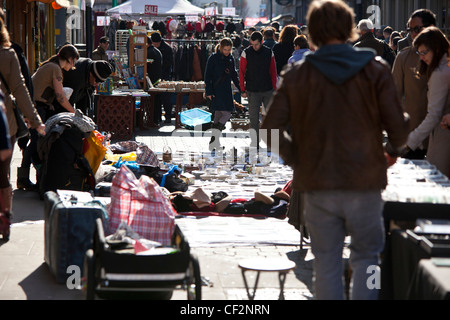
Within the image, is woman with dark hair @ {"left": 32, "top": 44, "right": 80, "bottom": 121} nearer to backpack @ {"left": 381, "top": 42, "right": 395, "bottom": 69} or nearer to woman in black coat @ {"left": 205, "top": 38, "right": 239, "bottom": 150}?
woman in black coat @ {"left": 205, "top": 38, "right": 239, "bottom": 150}

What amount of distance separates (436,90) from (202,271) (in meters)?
2.27

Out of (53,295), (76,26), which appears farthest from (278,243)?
(76,26)

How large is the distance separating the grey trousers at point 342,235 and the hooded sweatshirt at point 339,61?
57 centimetres

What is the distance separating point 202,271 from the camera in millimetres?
6512

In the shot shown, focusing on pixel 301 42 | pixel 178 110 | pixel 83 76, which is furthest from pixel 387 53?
pixel 178 110

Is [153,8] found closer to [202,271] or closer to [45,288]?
[202,271]

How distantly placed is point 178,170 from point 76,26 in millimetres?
20924

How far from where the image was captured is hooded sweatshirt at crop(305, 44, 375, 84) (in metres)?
4.12

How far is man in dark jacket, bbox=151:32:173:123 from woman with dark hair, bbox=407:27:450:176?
13023 mm

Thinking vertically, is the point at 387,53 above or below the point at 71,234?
above

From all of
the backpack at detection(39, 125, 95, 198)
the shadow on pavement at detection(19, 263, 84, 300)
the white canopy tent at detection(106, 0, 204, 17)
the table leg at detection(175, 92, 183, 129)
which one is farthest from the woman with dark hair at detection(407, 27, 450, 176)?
the white canopy tent at detection(106, 0, 204, 17)

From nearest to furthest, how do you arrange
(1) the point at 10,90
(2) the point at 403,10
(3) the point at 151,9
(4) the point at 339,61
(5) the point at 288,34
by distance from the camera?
(4) the point at 339,61, (1) the point at 10,90, (5) the point at 288,34, (3) the point at 151,9, (2) the point at 403,10

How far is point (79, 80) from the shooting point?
1038 centimetres
